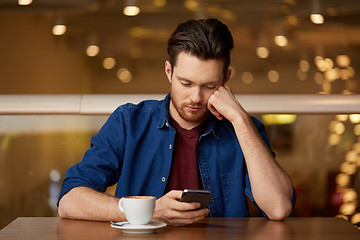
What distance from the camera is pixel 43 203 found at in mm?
2602

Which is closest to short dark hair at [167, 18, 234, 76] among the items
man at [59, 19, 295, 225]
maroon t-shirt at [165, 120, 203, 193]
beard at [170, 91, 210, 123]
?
man at [59, 19, 295, 225]

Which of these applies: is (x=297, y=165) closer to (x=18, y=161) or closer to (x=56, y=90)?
(x=18, y=161)

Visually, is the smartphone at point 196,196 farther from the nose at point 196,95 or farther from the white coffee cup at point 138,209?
the nose at point 196,95

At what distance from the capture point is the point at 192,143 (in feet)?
5.77

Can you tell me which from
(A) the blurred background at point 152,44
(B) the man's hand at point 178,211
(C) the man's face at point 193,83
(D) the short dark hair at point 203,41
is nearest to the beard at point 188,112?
(C) the man's face at point 193,83

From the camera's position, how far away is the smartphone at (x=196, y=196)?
1.27m

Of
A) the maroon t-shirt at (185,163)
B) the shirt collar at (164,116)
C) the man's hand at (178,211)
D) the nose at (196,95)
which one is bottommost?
the man's hand at (178,211)

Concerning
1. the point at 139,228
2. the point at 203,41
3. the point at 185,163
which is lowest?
the point at 139,228

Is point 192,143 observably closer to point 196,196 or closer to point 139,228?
point 196,196

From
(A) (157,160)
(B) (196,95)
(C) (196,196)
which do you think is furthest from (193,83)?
(C) (196,196)

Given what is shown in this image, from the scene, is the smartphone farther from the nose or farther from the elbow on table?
the nose

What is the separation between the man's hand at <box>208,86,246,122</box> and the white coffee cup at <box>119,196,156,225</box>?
0.52 metres

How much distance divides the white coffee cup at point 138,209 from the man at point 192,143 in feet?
1.13

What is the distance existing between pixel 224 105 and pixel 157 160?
0.89 ft
